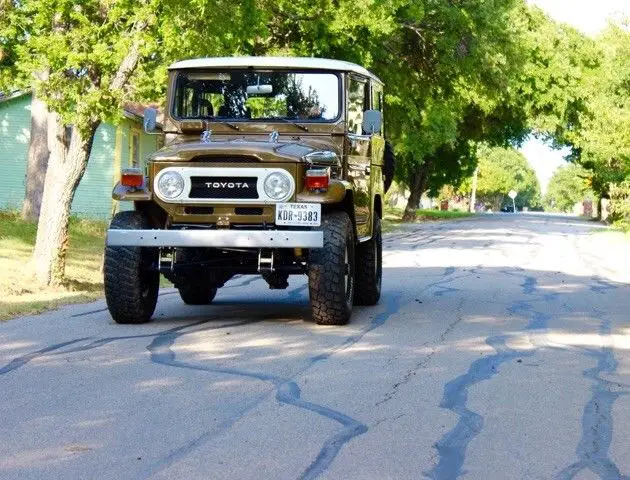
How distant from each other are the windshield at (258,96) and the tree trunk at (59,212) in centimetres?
508

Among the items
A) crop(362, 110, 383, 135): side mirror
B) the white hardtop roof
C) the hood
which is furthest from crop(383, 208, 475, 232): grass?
the hood

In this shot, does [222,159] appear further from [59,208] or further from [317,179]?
[59,208]

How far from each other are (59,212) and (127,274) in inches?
275

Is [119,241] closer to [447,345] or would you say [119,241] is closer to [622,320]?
[447,345]

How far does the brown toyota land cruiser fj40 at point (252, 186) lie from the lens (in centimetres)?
1096

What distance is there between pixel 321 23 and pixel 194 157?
1934cm

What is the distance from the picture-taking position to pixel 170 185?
1116 cm

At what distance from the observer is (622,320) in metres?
12.7

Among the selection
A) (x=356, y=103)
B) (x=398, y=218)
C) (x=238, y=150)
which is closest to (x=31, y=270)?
(x=356, y=103)

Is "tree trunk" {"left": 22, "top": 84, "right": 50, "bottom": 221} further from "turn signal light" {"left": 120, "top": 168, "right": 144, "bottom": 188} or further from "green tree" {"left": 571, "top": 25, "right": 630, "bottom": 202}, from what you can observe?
"turn signal light" {"left": 120, "top": 168, "right": 144, "bottom": 188}

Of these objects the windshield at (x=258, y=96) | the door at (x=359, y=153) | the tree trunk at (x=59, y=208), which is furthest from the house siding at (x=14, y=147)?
the door at (x=359, y=153)

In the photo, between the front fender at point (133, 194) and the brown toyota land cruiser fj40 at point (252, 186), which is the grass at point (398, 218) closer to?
the brown toyota land cruiser fj40 at point (252, 186)

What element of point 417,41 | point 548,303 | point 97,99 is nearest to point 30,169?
point 417,41

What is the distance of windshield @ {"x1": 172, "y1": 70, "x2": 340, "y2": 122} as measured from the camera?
1249 centimetres
